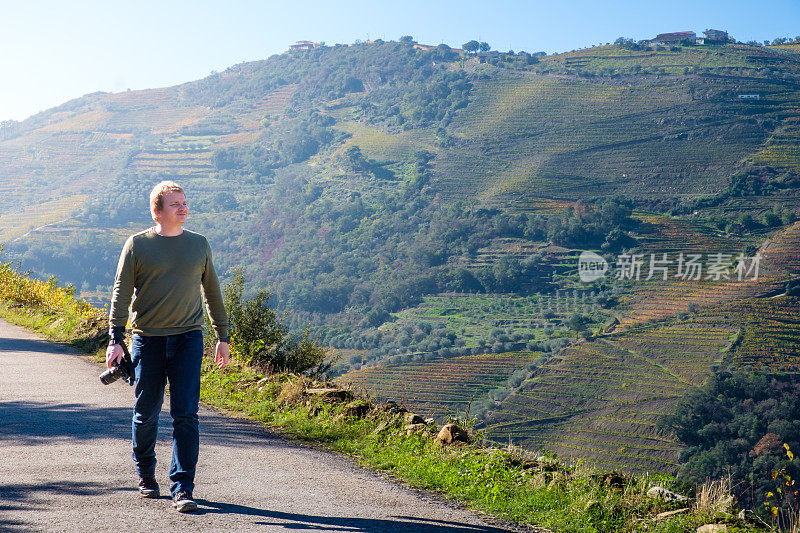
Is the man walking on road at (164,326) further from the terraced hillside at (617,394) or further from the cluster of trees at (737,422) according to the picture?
the terraced hillside at (617,394)

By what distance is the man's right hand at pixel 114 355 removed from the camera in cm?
350

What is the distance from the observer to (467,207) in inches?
5182

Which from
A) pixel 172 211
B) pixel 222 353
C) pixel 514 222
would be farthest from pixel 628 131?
pixel 172 211

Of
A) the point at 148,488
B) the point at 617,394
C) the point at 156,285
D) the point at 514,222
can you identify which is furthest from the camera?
the point at 514,222

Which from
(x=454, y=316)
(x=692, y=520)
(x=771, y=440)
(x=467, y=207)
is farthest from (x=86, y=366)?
(x=467, y=207)

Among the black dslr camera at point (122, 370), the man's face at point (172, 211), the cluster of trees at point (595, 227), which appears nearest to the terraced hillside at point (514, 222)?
the cluster of trees at point (595, 227)

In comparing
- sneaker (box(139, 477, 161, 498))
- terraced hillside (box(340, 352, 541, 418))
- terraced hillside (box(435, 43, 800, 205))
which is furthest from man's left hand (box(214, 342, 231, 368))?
terraced hillside (box(435, 43, 800, 205))

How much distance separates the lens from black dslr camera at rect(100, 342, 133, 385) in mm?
3576

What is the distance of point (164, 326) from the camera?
3539 millimetres

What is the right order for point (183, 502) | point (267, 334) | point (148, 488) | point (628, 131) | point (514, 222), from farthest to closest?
point (628, 131) < point (514, 222) < point (267, 334) < point (148, 488) < point (183, 502)

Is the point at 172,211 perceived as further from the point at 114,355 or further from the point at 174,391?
the point at 174,391

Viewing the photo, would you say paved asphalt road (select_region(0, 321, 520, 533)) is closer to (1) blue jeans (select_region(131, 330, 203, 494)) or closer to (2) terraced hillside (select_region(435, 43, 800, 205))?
(1) blue jeans (select_region(131, 330, 203, 494))

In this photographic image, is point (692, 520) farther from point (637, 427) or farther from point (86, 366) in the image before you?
point (637, 427)

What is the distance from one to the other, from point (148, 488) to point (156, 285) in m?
1.02
